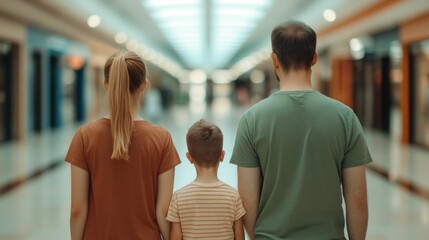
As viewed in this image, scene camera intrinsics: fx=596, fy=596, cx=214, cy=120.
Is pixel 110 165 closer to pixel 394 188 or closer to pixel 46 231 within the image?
pixel 46 231

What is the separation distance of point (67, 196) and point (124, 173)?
19.9 feet

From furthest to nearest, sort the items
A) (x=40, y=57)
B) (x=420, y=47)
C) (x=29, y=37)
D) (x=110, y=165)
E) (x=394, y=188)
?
(x=40, y=57) → (x=29, y=37) → (x=420, y=47) → (x=394, y=188) → (x=110, y=165)

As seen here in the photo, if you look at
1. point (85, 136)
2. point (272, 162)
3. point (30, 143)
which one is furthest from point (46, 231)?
point (30, 143)

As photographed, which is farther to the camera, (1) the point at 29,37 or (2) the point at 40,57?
(2) the point at 40,57

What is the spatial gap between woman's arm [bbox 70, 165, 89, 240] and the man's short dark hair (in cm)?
93

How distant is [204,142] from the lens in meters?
2.34

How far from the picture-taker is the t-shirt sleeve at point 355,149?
2.26 metres

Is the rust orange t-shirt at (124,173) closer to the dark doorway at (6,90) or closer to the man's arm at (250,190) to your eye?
the man's arm at (250,190)

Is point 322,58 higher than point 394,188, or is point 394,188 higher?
point 322,58

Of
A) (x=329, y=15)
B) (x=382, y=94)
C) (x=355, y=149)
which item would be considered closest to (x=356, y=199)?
(x=355, y=149)

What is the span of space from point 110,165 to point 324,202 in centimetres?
86

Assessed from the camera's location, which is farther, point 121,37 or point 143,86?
point 121,37

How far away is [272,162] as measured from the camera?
7.39ft

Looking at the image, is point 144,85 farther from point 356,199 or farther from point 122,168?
point 356,199
